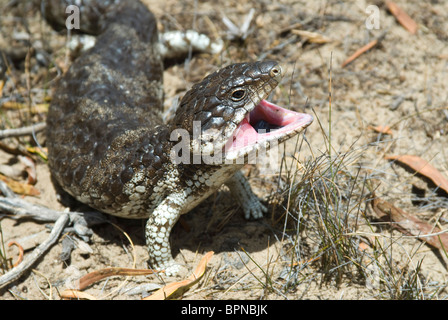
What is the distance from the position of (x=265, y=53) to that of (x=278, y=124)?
2048 mm

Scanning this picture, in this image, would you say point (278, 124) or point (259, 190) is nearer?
point (278, 124)

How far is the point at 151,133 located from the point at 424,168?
2399 millimetres

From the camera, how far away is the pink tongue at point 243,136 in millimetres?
3387

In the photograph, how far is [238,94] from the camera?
11.1 feet

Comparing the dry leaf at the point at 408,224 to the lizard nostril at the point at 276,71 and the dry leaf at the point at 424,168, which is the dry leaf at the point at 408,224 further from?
the lizard nostril at the point at 276,71

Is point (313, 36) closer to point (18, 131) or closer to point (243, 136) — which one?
point (243, 136)

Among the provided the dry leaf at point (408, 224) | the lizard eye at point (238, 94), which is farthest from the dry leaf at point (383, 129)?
the lizard eye at point (238, 94)

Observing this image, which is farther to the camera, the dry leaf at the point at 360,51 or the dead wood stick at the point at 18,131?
the dry leaf at the point at 360,51

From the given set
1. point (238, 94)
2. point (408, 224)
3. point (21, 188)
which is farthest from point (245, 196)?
point (21, 188)

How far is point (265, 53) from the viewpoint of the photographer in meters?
5.40

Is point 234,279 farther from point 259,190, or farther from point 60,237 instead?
point 60,237

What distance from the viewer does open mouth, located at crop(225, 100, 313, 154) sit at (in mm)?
3346

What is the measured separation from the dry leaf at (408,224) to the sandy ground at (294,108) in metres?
0.08
